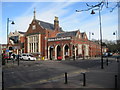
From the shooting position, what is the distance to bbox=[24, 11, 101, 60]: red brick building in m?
52.2

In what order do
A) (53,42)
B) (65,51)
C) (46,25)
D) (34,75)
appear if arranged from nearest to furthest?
(34,75)
(65,51)
(53,42)
(46,25)

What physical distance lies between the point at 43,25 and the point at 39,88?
173ft

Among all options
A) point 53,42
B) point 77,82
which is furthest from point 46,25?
point 77,82

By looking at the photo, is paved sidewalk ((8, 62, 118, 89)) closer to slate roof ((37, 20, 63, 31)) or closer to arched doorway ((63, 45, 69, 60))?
arched doorway ((63, 45, 69, 60))

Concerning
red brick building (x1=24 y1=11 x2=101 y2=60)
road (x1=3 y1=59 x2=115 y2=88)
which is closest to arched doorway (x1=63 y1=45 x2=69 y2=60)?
red brick building (x1=24 y1=11 x2=101 y2=60)

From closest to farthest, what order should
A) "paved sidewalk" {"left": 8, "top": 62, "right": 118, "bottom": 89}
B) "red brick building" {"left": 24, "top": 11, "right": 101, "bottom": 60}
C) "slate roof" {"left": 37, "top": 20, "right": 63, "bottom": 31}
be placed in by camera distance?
"paved sidewalk" {"left": 8, "top": 62, "right": 118, "bottom": 89} → "red brick building" {"left": 24, "top": 11, "right": 101, "bottom": 60} → "slate roof" {"left": 37, "top": 20, "right": 63, "bottom": 31}

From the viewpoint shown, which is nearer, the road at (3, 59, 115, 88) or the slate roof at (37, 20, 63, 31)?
the road at (3, 59, 115, 88)

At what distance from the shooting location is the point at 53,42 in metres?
55.1

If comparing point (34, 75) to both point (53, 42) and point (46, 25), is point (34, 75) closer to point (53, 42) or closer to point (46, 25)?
point (53, 42)

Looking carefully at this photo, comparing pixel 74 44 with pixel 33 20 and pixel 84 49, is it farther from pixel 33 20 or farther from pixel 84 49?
pixel 33 20

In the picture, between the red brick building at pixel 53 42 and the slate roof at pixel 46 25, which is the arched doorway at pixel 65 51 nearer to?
the red brick building at pixel 53 42

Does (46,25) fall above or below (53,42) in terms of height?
above

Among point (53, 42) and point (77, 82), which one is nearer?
point (77, 82)

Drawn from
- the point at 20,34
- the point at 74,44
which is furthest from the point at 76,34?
the point at 20,34
